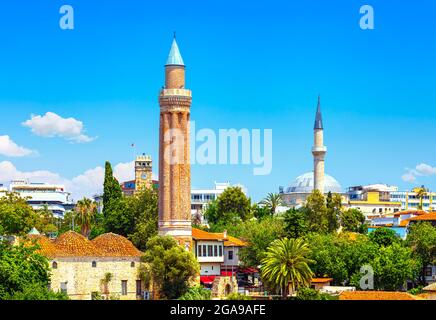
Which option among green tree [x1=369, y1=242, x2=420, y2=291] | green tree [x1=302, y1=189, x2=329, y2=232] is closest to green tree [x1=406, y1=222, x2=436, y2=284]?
green tree [x1=369, y1=242, x2=420, y2=291]

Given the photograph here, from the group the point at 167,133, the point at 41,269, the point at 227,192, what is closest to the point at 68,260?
the point at 41,269

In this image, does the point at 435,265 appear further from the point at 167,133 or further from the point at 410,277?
the point at 167,133

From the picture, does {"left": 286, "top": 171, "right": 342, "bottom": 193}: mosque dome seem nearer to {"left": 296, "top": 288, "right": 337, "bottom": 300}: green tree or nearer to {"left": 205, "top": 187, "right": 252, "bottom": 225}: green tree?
{"left": 205, "top": 187, "right": 252, "bottom": 225}: green tree

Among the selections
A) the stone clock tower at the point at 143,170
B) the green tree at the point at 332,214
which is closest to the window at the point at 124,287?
the green tree at the point at 332,214

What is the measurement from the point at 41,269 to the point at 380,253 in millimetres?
25635

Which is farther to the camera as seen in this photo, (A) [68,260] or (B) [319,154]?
(B) [319,154]

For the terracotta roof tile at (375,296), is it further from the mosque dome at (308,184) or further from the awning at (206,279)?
the mosque dome at (308,184)

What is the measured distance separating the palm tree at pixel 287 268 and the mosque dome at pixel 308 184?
336ft

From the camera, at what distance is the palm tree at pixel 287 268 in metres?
62.4

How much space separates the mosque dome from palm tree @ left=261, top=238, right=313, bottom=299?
10244 cm

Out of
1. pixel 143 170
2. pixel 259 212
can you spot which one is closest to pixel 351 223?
pixel 259 212

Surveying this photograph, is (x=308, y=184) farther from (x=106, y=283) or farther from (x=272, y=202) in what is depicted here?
(x=106, y=283)

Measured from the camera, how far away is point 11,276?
54.5 m

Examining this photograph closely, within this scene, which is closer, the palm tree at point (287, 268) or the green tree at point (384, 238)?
the palm tree at point (287, 268)
